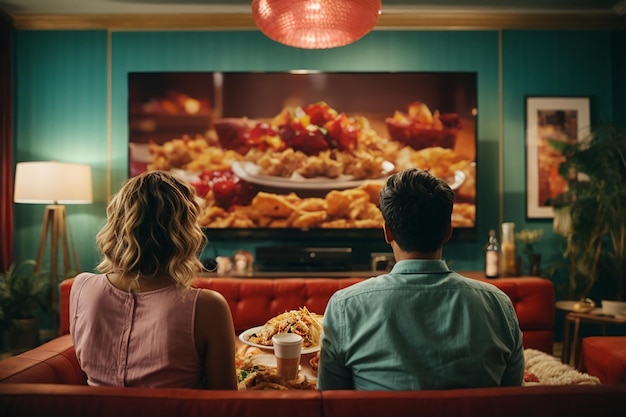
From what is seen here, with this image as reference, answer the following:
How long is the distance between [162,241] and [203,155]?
2.52 meters

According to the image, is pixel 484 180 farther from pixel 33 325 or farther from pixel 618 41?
pixel 33 325

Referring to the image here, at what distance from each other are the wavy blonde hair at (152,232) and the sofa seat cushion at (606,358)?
153cm

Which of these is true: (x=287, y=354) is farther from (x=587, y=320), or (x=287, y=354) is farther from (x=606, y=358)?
(x=587, y=320)

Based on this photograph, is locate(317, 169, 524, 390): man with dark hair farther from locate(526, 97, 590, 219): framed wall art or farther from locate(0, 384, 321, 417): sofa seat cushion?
locate(526, 97, 590, 219): framed wall art

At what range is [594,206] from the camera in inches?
126

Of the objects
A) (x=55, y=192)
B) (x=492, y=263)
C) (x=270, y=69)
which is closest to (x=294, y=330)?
(x=492, y=263)

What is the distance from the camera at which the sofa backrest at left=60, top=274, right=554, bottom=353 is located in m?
2.58

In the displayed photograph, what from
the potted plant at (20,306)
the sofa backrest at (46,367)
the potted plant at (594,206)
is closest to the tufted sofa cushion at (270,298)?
the sofa backrest at (46,367)

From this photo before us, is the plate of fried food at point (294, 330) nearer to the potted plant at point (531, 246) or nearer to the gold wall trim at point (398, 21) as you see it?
the potted plant at point (531, 246)

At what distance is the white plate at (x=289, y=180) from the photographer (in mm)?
3578

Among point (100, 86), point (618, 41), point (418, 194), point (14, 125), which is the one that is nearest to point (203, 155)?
point (100, 86)

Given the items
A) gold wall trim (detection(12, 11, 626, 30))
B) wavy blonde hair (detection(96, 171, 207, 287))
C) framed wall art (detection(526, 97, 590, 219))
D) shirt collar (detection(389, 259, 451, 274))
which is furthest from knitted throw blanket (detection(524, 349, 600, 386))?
gold wall trim (detection(12, 11, 626, 30))

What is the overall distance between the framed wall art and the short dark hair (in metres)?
3.06

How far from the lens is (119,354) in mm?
1128
